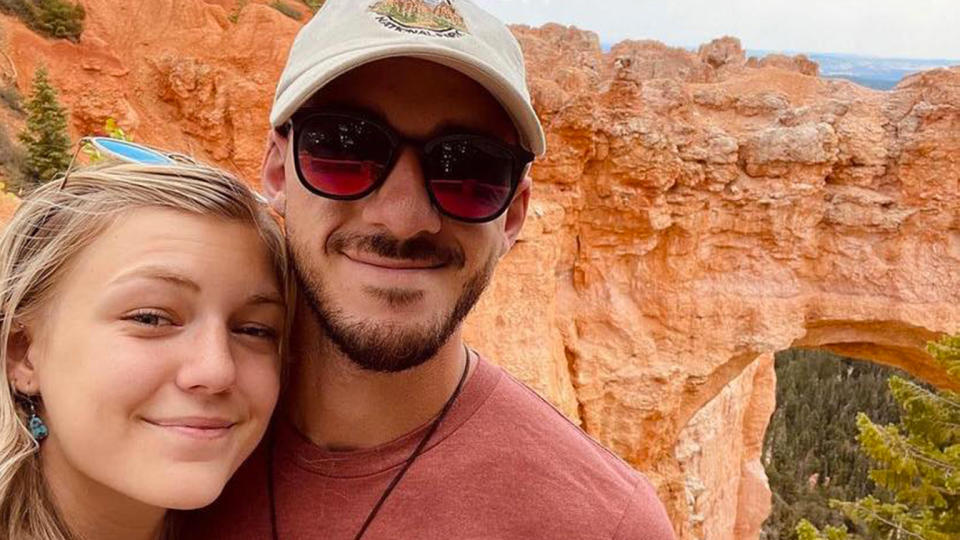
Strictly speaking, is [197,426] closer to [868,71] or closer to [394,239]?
[394,239]

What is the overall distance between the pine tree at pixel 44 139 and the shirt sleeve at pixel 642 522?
6.50 meters

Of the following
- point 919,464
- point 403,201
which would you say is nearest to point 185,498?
point 403,201

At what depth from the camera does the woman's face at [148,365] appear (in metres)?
1.43

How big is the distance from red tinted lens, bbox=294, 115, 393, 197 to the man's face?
3 cm

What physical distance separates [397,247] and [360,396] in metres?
0.47

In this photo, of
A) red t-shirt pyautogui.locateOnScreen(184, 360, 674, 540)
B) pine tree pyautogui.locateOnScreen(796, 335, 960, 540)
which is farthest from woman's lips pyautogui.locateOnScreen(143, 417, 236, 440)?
pine tree pyautogui.locateOnScreen(796, 335, 960, 540)

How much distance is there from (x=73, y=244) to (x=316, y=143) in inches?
21.7

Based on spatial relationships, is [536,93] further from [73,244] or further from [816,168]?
[73,244]

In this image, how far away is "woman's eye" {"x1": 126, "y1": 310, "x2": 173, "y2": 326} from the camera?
57.6 inches

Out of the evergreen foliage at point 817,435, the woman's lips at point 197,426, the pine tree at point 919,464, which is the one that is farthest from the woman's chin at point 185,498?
the evergreen foliage at point 817,435

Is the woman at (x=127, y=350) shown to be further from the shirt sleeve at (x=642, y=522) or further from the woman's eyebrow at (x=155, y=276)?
the shirt sleeve at (x=642, y=522)

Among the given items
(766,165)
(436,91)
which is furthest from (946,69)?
(436,91)

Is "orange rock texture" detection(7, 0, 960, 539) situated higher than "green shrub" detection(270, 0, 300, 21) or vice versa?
"green shrub" detection(270, 0, 300, 21)

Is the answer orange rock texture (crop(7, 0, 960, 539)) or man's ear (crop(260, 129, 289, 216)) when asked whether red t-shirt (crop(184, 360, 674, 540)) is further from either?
orange rock texture (crop(7, 0, 960, 539))
